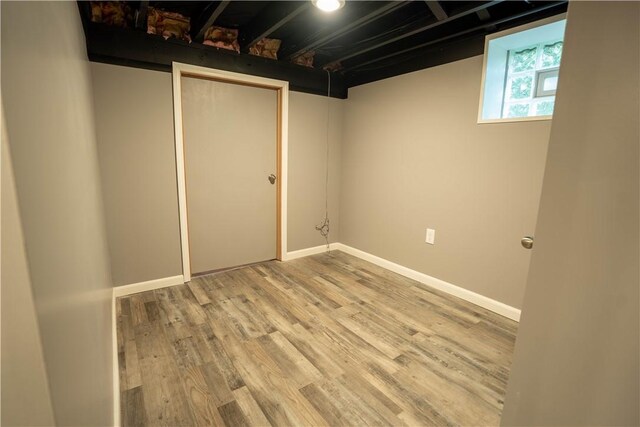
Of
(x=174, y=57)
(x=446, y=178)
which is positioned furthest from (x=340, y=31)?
(x=446, y=178)

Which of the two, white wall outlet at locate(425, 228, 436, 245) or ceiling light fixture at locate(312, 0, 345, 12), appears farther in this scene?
white wall outlet at locate(425, 228, 436, 245)

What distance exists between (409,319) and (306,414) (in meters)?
1.14

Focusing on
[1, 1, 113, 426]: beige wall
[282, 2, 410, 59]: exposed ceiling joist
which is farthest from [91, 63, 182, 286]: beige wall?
[1, 1, 113, 426]: beige wall

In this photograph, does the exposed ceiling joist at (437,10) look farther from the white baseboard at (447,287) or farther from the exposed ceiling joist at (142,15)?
the white baseboard at (447,287)

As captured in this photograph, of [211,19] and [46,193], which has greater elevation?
[211,19]

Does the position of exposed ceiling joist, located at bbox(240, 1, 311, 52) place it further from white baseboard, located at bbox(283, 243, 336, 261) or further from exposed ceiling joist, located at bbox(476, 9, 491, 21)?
white baseboard, located at bbox(283, 243, 336, 261)

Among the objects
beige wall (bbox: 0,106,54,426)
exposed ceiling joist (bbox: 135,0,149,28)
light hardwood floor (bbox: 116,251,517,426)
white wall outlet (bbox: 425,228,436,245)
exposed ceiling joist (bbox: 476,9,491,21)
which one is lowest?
light hardwood floor (bbox: 116,251,517,426)

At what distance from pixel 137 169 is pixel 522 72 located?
10.3ft

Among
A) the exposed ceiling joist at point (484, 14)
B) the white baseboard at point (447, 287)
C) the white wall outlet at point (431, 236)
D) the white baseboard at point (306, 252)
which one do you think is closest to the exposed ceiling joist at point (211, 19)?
the exposed ceiling joist at point (484, 14)

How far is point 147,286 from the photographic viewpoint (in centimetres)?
260

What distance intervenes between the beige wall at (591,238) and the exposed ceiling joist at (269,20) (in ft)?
5.69

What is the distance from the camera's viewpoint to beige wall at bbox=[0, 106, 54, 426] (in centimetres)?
32

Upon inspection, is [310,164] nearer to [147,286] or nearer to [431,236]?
[431,236]

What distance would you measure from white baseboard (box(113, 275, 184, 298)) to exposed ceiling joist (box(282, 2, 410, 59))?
7.84 ft
